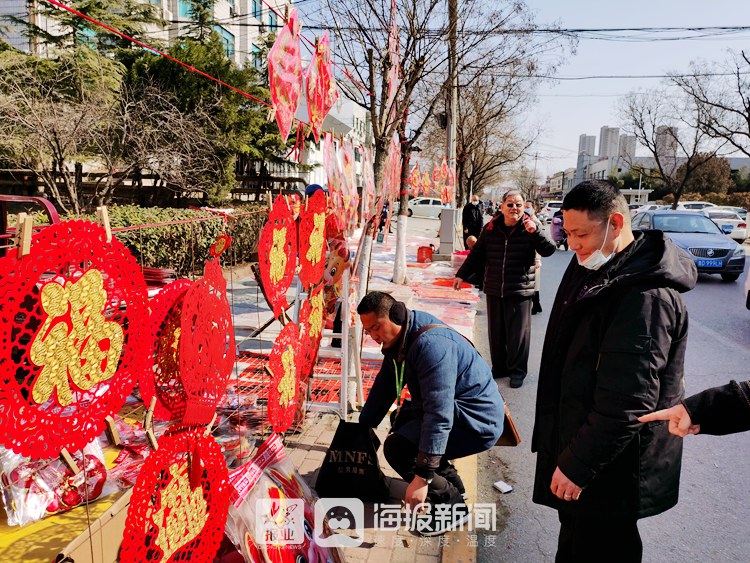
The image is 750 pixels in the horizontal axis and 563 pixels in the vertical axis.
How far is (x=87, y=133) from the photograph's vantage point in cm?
1167

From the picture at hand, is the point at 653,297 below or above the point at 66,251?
below

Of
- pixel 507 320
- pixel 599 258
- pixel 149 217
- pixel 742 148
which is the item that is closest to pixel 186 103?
pixel 149 217

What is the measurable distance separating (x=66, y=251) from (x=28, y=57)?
49.6 ft

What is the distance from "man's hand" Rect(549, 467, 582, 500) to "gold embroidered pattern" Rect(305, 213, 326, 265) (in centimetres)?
198

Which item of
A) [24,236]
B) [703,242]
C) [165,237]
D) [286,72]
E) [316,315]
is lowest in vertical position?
[703,242]

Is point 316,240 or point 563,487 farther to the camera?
point 316,240

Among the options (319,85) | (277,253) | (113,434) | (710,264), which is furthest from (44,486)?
(710,264)

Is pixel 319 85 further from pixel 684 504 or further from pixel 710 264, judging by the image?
pixel 710 264

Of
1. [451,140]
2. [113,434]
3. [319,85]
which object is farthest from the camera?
[451,140]

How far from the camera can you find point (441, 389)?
2756 millimetres

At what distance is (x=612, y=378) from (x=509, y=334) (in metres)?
3.72

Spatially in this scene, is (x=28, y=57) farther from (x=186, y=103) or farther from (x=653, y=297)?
(x=653, y=297)

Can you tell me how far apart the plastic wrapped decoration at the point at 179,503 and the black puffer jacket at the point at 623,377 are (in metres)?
1.24

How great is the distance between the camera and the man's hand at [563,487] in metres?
1.95
